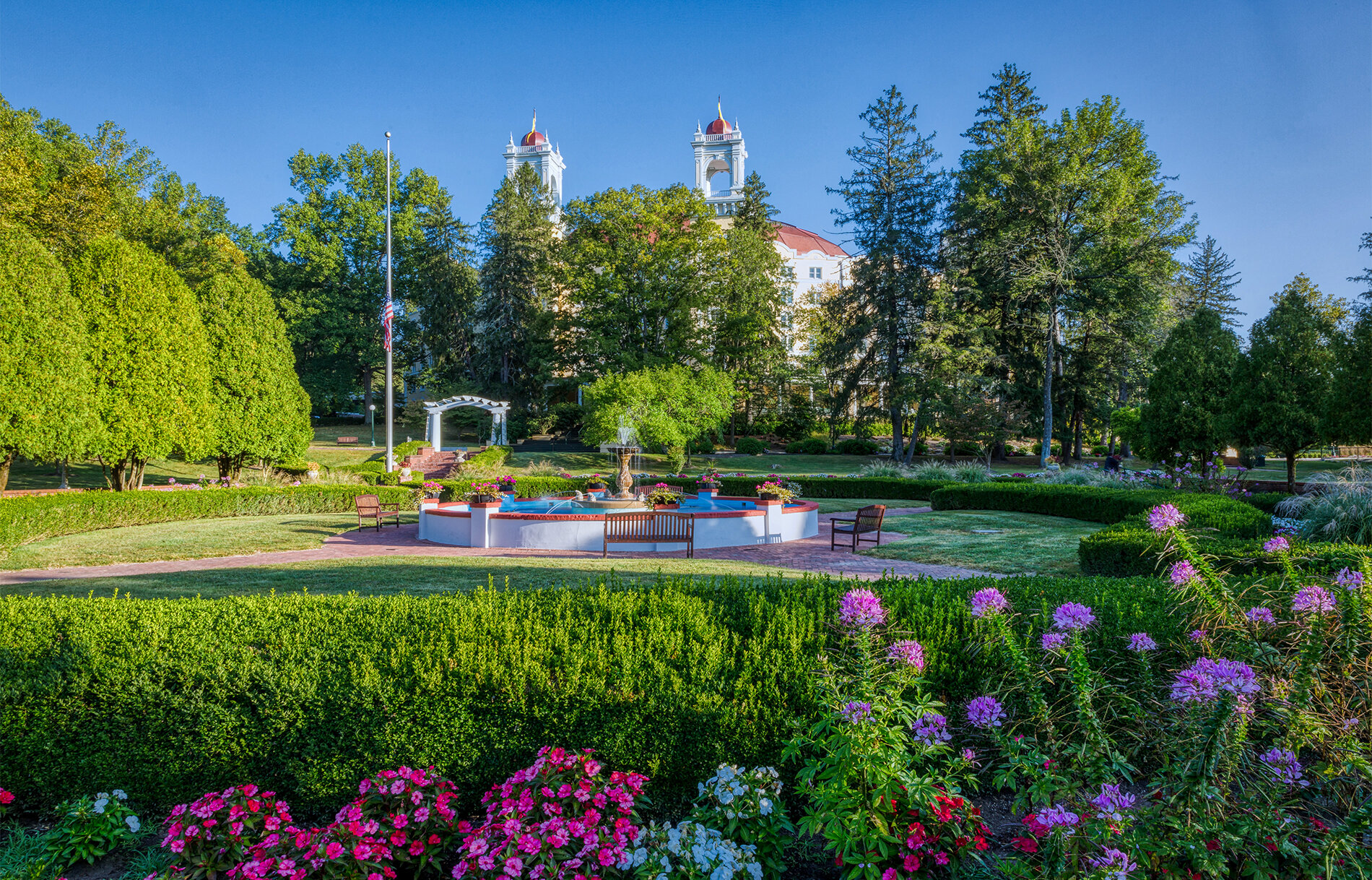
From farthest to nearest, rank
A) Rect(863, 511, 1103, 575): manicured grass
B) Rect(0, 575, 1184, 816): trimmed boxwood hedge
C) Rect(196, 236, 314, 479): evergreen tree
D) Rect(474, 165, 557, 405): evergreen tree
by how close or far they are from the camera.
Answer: Rect(474, 165, 557, 405): evergreen tree < Rect(196, 236, 314, 479): evergreen tree < Rect(863, 511, 1103, 575): manicured grass < Rect(0, 575, 1184, 816): trimmed boxwood hedge

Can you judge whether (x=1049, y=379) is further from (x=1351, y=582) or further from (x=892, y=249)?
(x=1351, y=582)

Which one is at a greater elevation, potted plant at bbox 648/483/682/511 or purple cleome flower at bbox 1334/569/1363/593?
purple cleome flower at bbox 1334/569/1363/593

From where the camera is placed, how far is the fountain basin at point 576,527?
12.3 meters

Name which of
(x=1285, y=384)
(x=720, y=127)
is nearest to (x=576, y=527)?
(x=1285, y=384)

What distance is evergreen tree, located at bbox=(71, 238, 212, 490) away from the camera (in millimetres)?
17672

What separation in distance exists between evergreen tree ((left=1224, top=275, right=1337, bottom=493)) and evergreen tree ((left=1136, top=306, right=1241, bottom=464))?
67 cm

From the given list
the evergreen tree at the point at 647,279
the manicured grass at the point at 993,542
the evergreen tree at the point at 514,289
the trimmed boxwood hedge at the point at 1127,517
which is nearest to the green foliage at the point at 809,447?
the evergreen tree at the point at 647,279

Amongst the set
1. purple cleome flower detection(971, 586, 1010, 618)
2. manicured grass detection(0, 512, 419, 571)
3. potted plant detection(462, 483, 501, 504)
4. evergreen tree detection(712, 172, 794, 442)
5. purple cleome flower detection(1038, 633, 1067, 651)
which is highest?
evergreen tree detection(712, 172, 794, 442)

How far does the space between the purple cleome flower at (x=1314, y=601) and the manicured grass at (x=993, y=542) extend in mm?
5664

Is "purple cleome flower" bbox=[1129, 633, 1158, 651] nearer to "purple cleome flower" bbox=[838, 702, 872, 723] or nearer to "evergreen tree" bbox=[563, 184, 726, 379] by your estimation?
Result: "purple cleome flower" bbox=[838, 702, 872, 723]

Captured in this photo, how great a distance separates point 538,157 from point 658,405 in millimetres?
39581

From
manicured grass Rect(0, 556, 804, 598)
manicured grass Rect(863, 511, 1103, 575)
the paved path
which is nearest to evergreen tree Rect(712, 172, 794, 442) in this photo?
manicured grass Rect(863, 511, 1103, 575)

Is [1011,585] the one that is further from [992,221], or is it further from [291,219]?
[291,219]

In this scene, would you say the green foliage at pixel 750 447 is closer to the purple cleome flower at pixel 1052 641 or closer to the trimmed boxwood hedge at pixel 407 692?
the trimmed boxwood hedge at pixel 407 692
